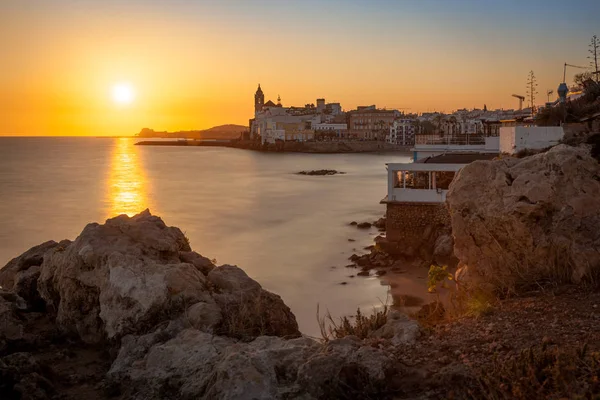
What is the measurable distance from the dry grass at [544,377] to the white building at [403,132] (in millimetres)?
119040

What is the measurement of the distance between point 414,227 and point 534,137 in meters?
4.72

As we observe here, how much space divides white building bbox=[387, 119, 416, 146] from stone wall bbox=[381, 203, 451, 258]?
105 metres

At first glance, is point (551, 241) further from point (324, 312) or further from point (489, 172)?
point (324, 312)

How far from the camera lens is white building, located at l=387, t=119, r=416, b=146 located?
12169cm

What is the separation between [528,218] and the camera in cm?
629

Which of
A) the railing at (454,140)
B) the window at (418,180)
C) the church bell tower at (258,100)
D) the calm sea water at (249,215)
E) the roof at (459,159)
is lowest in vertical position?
the calm sea water at (249,215)

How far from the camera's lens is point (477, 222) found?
6598 mm

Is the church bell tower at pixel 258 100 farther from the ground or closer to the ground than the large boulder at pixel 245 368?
farther from the ground

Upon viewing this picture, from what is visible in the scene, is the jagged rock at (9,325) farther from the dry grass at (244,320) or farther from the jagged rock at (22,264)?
the dry grass at (244,320)

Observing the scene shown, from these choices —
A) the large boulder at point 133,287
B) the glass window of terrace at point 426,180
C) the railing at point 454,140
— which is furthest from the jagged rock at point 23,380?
the railing at point 454,140

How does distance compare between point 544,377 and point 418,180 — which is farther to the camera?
point 418,180

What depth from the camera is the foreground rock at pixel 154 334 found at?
→ 4055mm

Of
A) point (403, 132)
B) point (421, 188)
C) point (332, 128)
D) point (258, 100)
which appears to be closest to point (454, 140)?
point (421, 188)

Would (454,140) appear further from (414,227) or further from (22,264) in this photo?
(22,264)
